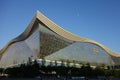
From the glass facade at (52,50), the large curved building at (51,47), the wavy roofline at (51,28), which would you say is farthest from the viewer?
the wavy roofline at (51,28)

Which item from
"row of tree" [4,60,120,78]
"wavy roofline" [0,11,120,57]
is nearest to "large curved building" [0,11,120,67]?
"wavy roofline" [0,11,120,57]

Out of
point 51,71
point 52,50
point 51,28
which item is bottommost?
point 51,71

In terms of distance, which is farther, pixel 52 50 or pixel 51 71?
pixel 52 50

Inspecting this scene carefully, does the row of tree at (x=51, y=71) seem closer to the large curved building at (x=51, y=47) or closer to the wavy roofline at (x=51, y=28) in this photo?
the large curved building at (x=51, y=47)

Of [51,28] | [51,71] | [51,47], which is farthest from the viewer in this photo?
[51,28]

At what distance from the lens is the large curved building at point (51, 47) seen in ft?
191

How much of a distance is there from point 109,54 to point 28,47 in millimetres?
24982

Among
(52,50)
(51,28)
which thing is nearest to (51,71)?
Result: (52,50)

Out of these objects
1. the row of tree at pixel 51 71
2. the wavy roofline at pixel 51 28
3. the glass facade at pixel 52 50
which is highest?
the wavy roofline at pixel 51 28

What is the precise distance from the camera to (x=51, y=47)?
192 feet

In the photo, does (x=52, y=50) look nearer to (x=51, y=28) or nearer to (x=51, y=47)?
A: (x=51, y=47)

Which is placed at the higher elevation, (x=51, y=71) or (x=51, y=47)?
(x=51, y=47)

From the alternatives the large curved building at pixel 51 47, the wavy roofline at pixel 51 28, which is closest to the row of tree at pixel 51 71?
the large curved building at pixel 51 47

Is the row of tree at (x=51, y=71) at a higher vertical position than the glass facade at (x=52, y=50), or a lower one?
lower
